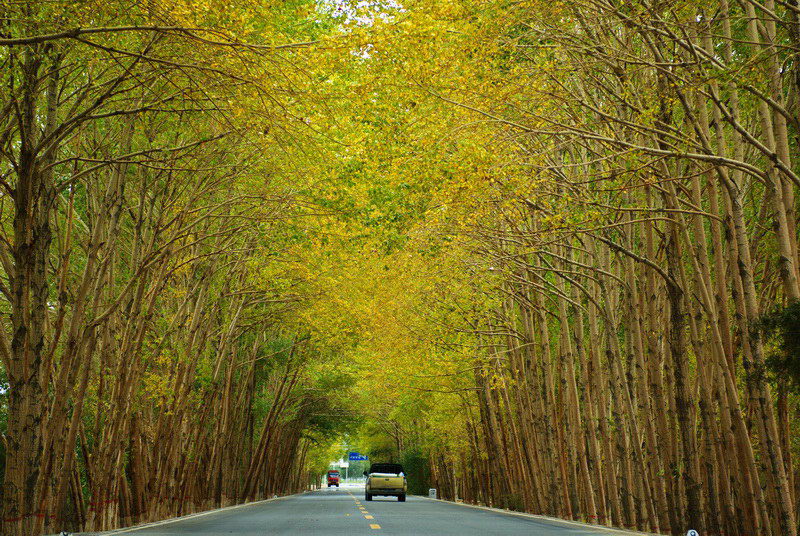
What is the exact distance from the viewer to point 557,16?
12.1m

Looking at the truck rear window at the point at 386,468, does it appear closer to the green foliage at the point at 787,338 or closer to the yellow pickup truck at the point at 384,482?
the yellow pickup truck at the point at 384,482

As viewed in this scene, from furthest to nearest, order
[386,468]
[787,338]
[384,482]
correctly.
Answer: [386,468]
[384,482]
[787,338]

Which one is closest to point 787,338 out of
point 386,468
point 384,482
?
point 384,482

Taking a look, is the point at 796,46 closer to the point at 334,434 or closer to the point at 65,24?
the point at 65,24

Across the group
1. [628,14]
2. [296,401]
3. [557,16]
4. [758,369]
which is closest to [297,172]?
[557,16]

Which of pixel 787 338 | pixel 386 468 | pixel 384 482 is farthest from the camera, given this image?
pixel 386 468

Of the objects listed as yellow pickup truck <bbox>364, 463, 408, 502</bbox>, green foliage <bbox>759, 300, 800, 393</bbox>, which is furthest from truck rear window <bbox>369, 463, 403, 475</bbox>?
green foliage <bbox>759, 300, 800, 393</bbox>

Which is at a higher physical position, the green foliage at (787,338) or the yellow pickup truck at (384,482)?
the green foliage at (787,338)

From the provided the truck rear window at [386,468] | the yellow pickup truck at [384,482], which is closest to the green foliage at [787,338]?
the yellow pickup truck at [384,482]

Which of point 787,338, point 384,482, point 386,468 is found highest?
point 787,338

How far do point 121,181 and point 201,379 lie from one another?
12046 mm

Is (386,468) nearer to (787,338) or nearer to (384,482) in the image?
(384,482)

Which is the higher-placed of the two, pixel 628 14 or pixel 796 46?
pixel 628 14

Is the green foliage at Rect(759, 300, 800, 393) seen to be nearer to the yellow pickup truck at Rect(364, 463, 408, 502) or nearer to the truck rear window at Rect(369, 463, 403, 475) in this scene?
the yellow pickup truck at Rect(364, 463, 408, 502)
